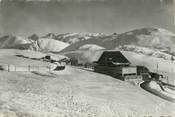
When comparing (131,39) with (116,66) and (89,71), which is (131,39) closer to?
(116,66)

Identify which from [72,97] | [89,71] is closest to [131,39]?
[89,71]

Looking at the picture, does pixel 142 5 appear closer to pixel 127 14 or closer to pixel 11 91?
pixel 127 14

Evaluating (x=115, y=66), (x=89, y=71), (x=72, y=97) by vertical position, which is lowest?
(x=72, y=97)

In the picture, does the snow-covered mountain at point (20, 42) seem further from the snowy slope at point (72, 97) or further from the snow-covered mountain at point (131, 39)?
the snow-covered mountain at point (131, 39)

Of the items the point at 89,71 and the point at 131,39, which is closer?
the point at 89,71

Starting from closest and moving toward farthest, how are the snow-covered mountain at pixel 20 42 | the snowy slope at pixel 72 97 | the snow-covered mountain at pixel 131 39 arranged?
the snowy slope at pixel 72 97 < the snow-covered mountain at pixel 20 42 < the snow-covered mountain at pixel 131 39

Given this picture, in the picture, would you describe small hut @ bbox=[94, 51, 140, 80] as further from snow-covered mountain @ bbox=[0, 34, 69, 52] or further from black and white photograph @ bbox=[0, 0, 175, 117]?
snow-covered mountain @ bbox=[0, 34, 69, 52]

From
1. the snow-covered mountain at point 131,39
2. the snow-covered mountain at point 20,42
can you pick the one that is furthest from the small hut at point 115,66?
the snow-covered mountain at point 20,42

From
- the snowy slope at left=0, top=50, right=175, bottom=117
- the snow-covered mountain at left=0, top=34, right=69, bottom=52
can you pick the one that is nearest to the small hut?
the snowy slope at left=0, top=50, right=175, bottom=117

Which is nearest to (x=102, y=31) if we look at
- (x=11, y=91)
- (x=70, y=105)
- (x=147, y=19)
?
(x=147, y=19)
